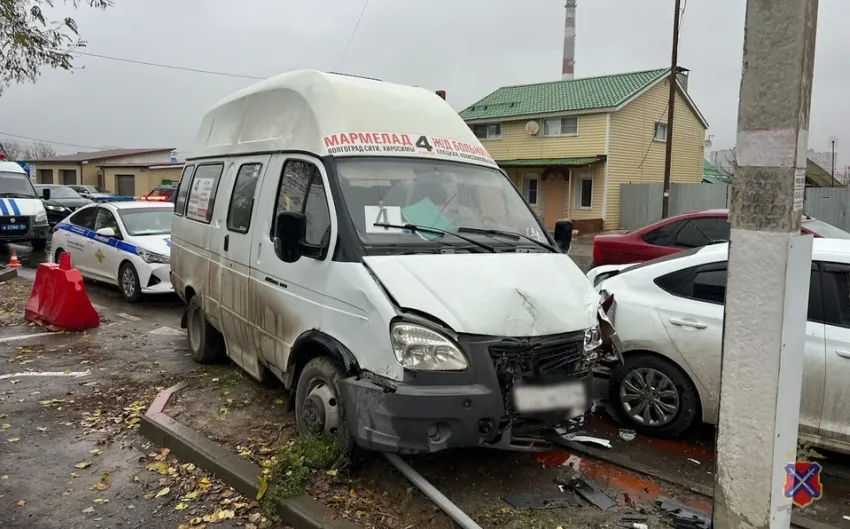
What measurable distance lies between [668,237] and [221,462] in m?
7.58

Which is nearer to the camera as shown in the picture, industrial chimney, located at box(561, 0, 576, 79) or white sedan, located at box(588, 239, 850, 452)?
white sedan, located at box(588, 239, 850, 452)

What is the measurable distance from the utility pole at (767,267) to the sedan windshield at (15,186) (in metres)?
17.9

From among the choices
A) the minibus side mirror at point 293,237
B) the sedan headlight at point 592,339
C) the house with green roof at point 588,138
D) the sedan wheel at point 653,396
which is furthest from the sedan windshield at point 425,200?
the house with green roof at point 588,138

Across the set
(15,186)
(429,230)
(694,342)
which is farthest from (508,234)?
(15,186)

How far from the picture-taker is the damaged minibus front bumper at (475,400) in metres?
3.67

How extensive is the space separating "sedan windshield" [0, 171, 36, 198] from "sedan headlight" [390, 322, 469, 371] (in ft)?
54.1

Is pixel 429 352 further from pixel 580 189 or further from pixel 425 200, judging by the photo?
pixel 580 189

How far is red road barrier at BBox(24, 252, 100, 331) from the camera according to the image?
8492 mm

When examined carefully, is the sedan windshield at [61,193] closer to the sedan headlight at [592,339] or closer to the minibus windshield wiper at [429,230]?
the minibus windshield wiper at [429,230]

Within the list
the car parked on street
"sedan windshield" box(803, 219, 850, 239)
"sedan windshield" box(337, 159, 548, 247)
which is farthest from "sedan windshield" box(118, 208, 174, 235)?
the car parked on street

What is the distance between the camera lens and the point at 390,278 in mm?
3920

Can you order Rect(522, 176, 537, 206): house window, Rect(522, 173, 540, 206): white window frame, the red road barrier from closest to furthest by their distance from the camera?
the red road barrier → Rect(522, 173, 540, 206): white window frame → Rect(522, 176, 537, 206): house window

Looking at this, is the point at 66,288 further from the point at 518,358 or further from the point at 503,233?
the point at 518,358

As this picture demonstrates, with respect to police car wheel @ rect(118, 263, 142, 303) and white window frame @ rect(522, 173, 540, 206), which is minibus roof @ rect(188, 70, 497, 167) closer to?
police car wheel @ rect(118, 263, 142, 303)
